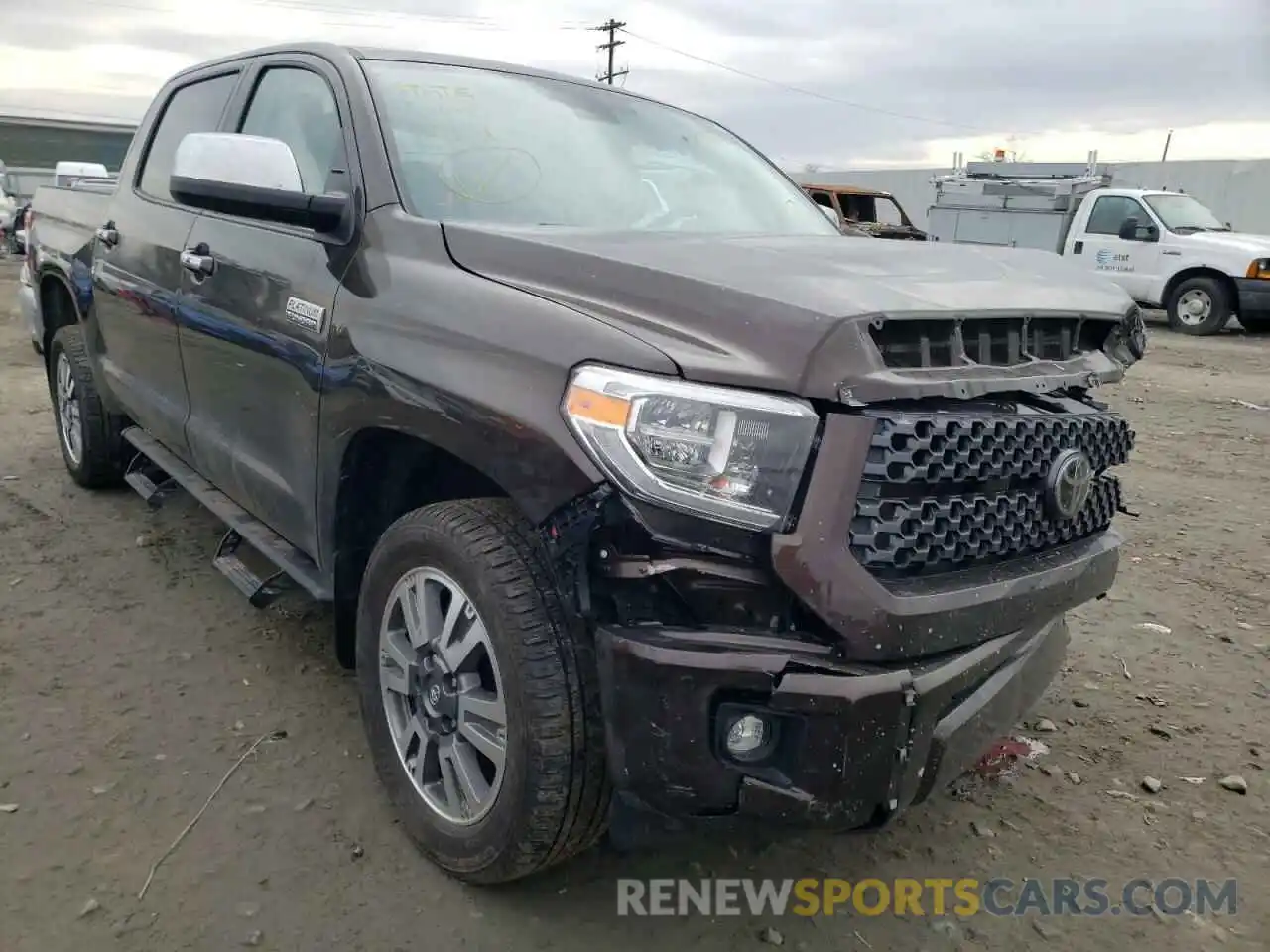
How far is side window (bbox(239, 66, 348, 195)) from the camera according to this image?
9.37 ft

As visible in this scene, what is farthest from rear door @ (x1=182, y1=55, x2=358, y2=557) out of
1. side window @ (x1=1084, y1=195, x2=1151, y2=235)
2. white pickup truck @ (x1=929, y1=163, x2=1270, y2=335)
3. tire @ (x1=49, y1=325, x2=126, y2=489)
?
side window @ (x1=1084, y1=195, x2=1151, y2=235)

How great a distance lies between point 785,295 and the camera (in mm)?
1935

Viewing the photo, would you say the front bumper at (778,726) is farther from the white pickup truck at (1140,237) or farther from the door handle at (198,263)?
the white pickup truck at (1140,237)

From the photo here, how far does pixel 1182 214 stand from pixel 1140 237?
843 mm

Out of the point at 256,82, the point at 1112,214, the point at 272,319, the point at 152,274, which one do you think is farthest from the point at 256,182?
the point at 1112,214

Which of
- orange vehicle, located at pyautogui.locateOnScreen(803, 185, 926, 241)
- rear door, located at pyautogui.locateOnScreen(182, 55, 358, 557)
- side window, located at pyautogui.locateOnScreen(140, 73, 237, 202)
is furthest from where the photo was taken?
orange vehicle, located at pyautogui.locateOnScreen(803, 185, 926, 241)

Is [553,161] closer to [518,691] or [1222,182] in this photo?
[518,691]

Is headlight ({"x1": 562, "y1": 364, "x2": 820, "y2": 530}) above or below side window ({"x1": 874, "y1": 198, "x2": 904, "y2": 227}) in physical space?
below

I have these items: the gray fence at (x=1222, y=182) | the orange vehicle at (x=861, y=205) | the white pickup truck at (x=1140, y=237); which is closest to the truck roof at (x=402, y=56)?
the white pickup truck at (x=1140, y=237)

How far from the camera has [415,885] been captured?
7.79ft

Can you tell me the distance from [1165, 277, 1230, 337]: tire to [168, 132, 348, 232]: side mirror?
1402 cm

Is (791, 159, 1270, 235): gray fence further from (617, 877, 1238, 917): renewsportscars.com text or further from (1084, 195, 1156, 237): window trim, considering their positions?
(617, 877, 1238, 917): renewsportscars.com text

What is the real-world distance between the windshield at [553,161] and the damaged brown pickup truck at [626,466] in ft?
0.05

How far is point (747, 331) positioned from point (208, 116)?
280cm
